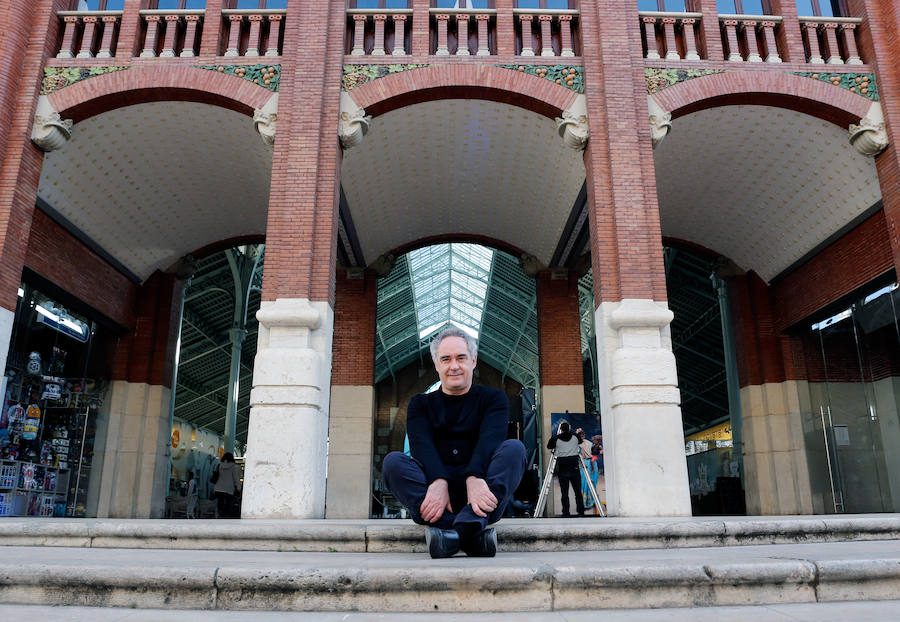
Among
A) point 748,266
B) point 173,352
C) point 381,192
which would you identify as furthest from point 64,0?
point 748,266

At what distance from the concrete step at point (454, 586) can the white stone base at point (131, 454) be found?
12.2 meters

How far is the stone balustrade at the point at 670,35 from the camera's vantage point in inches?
421

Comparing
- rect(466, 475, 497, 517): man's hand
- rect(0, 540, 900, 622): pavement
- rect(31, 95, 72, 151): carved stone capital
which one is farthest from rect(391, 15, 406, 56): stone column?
rect(0, 540, 900, 622): pavement

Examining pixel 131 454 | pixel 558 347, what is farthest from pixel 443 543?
pixel 131 454

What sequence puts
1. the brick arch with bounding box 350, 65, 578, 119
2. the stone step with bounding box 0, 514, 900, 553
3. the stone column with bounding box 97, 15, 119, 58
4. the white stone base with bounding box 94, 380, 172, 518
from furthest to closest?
the white stone base with bounding box 94, 380, 172, 518 → the stone column with bounding box 97, 15, 119, 58 → the brick arch with bounding box 350, 65, 578, 119 → the stone step with bounding box 0, 514, 900, 553

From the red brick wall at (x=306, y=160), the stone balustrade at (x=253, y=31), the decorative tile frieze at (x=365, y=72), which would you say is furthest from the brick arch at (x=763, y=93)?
the stone balustrade at (x=253, y=31)

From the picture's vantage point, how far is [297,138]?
9.79 m

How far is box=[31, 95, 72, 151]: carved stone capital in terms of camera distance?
10156mm

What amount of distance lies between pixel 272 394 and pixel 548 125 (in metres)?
6.26

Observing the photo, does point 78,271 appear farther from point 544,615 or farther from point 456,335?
point 544,615

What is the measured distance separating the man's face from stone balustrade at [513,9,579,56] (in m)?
8.00

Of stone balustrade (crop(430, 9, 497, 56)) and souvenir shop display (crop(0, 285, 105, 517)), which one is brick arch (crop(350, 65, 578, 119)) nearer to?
stone balustrade (crop(430, 9, 497, 56))

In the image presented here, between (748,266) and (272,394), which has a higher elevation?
(748,266)

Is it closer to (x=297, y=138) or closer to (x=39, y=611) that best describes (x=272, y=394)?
(x=297, y=138)
